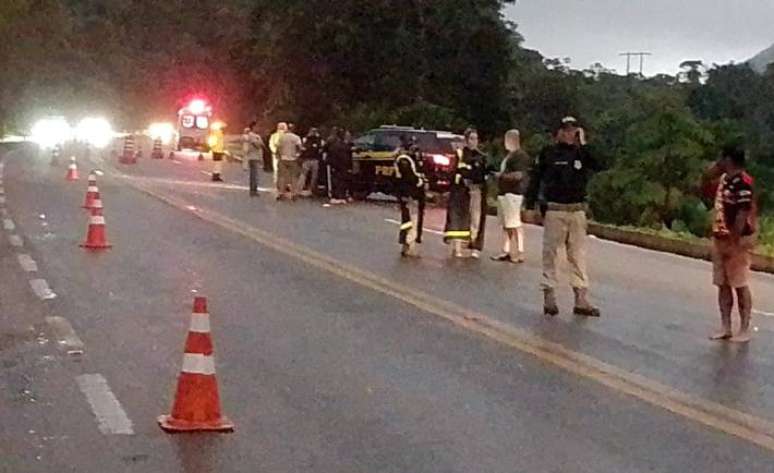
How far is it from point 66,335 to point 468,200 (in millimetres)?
10102

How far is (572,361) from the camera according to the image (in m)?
12.6

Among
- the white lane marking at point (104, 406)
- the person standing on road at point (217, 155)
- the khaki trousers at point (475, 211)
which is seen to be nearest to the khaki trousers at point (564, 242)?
the white lane marking at point (104, 406)

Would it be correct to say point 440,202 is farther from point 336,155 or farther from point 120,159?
point 120,159

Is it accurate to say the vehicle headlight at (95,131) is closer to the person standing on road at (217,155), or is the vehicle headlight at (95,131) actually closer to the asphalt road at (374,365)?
the person standing on road at (217,155)

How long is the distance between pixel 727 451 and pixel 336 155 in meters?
29.4

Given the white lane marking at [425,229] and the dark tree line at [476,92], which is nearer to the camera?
the white lane marking at [425,229]

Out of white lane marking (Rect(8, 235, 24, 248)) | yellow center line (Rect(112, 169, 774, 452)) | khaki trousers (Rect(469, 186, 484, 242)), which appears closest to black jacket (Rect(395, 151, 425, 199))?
khaki trousers (Rect(469, 186, 484, 242))

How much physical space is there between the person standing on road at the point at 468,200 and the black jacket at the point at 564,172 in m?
6.58

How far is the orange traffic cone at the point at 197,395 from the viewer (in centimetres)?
954

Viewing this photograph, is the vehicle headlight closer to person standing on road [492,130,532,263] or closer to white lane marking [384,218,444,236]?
white lane marking [384,218,444,236]

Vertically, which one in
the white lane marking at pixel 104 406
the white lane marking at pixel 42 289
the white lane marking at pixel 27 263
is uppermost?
the white lane marking at pixel 104 406

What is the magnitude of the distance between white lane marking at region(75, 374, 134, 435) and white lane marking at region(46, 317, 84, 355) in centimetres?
132

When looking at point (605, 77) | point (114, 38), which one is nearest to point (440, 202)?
point (605, 77)

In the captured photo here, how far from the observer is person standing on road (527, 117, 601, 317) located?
51.1 feet
